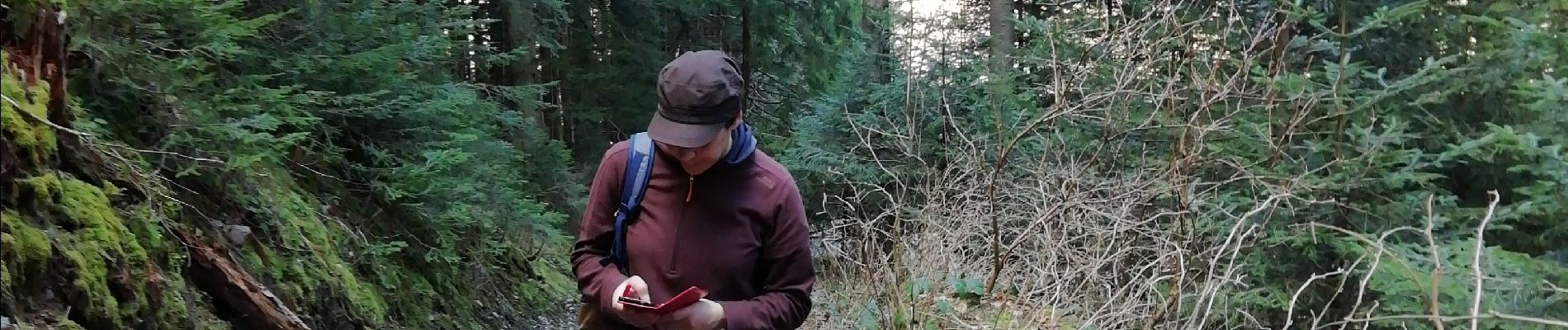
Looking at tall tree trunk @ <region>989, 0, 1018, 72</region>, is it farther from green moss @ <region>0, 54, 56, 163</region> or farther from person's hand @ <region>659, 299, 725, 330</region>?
green moss @ <region>0, 54, 56, 163</region>

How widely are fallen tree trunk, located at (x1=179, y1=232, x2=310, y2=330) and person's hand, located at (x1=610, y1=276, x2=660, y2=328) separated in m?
1.94

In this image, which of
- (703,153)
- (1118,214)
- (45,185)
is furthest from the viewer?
(1118,214)

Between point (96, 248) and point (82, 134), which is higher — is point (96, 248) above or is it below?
below

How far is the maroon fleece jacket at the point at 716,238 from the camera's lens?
2.10 metres

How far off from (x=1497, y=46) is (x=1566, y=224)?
1.27 m

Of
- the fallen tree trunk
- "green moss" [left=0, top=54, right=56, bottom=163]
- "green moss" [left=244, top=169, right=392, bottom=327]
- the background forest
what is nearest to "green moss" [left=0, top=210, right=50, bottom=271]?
the background forest

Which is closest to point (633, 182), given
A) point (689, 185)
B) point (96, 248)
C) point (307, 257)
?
point (689, 185)

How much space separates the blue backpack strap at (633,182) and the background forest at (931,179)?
147 cm

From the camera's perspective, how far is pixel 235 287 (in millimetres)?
3143

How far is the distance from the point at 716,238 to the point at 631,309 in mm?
272

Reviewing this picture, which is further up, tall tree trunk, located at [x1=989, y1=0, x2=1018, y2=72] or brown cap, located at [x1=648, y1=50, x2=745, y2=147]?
brown cap, located at [x1=648, y1=50, x2=745, y2=147]

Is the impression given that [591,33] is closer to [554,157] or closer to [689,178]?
[554,157]

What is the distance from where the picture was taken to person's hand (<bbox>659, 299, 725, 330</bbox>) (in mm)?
1970

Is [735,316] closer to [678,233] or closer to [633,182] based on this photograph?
[678,233]
